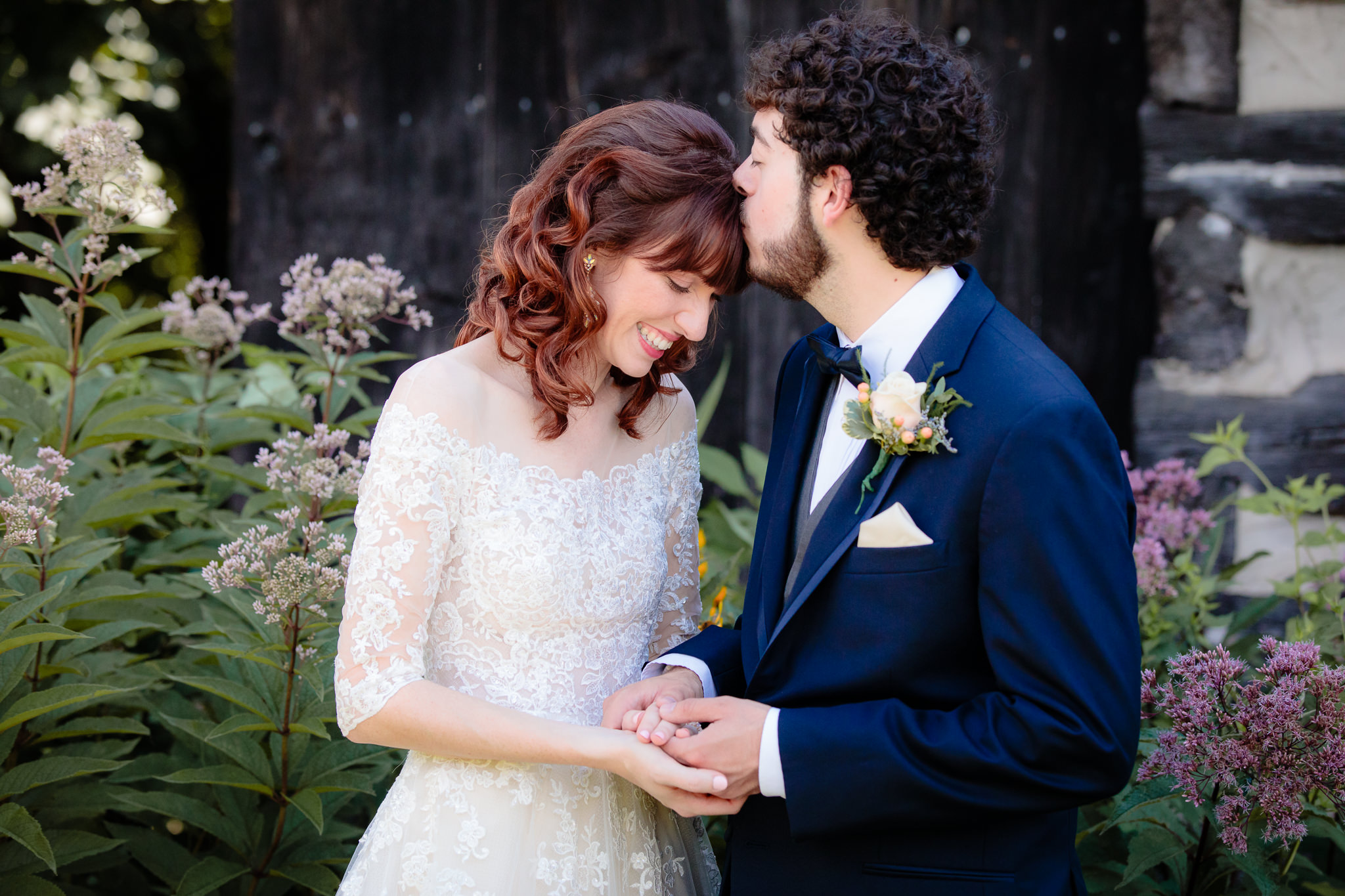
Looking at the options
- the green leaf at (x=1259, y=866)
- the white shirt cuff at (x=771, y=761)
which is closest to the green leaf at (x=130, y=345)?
the white shirt cuff at (x=771, y=761)

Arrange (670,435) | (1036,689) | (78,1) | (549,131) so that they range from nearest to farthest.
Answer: (1036,689), (670,435), (549,131), (78,1)

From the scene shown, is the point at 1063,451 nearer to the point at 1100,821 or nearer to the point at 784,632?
the point at 784,632

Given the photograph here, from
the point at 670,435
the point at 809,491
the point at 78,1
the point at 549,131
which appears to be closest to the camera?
the point at 809,491

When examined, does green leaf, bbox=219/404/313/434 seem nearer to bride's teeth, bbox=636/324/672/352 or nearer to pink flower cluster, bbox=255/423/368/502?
pink flower cluster, bbox=255/423/368/502

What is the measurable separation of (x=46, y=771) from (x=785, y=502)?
4.79 ft

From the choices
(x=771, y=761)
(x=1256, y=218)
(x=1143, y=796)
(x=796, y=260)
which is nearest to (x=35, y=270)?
(x=796, y=260)

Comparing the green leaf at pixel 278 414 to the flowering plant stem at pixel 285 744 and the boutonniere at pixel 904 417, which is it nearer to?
the flowering plant stem at pixel 285 744

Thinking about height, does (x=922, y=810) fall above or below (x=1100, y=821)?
above

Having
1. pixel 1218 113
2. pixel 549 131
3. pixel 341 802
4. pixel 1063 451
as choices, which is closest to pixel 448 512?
pixel 341 802

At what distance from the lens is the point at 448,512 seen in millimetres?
1841

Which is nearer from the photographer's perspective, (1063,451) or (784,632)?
(1063,451)

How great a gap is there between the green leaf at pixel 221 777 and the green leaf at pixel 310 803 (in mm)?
78

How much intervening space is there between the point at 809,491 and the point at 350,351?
128cm

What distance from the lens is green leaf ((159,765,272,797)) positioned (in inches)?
77.0
